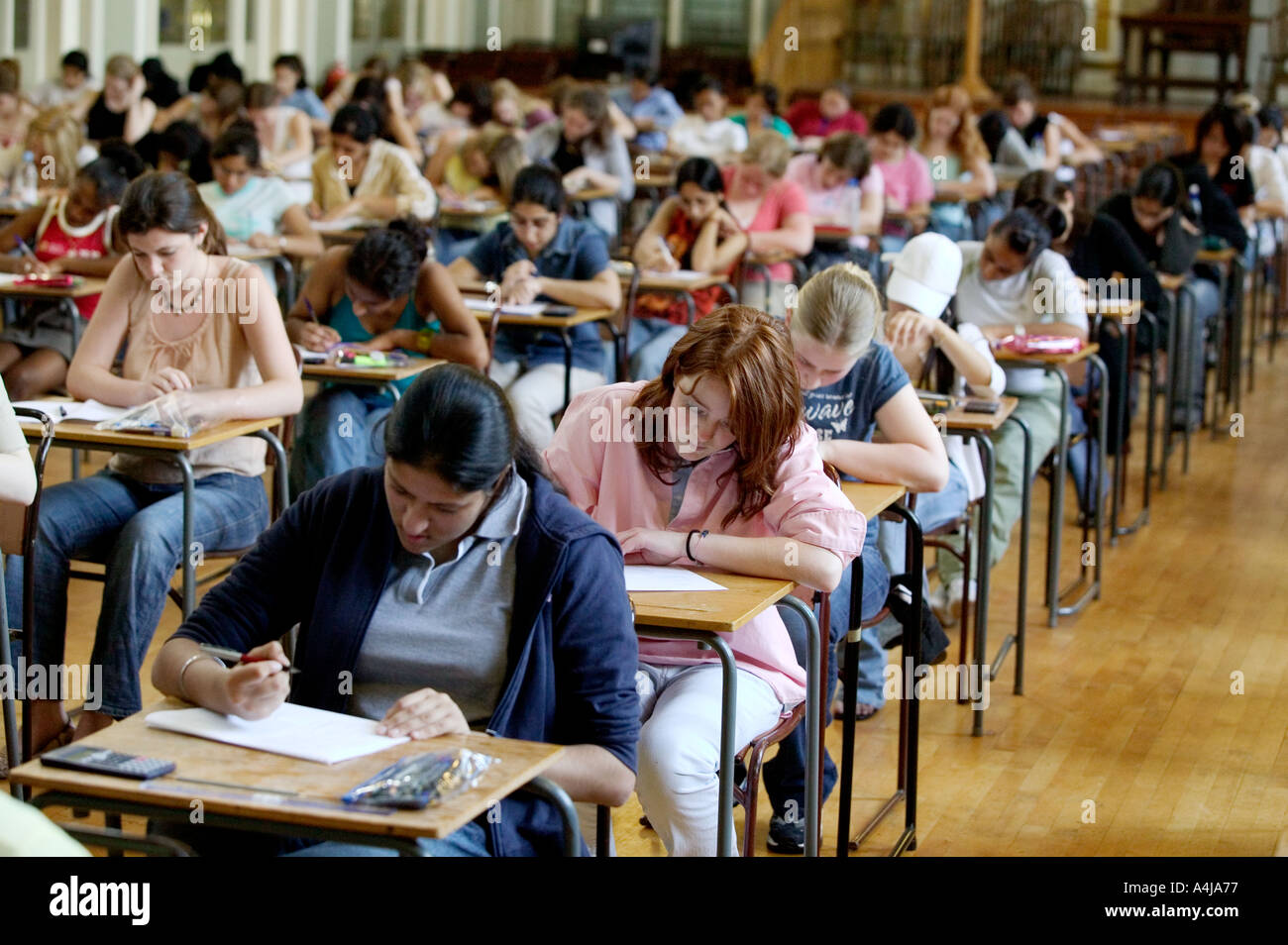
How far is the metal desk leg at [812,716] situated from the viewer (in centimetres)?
251

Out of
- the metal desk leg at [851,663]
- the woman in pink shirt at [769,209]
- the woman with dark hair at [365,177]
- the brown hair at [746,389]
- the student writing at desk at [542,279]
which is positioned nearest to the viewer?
the brown hair at [746,389]

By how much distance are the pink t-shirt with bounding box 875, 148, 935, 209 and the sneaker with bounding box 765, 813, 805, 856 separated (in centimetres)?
582

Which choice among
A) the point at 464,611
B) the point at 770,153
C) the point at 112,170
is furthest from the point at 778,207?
the point at 464,611

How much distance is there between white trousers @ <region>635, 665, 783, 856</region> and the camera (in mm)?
2461

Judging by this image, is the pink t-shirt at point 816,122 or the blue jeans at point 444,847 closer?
the blue jeans at point 444,847

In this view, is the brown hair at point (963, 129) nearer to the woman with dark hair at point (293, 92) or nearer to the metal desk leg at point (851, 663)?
the woman with dark hair at point (293, 92)

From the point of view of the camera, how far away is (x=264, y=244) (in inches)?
244

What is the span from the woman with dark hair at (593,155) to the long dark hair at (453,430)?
22.0 feet

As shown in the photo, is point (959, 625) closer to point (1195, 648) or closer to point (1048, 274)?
point (1195, 648)

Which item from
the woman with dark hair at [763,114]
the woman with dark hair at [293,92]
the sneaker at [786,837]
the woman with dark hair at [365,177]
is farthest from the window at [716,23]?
the sneaker at [786,837]

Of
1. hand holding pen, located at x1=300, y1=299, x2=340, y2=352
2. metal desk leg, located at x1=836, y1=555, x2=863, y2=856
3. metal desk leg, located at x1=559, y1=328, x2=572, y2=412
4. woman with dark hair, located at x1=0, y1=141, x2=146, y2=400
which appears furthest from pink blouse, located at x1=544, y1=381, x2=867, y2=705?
woman with dark hair, located at x1=0, y1=141, x2=146, y2=400

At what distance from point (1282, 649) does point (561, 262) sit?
2496mm

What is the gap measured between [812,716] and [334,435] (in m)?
2.01
